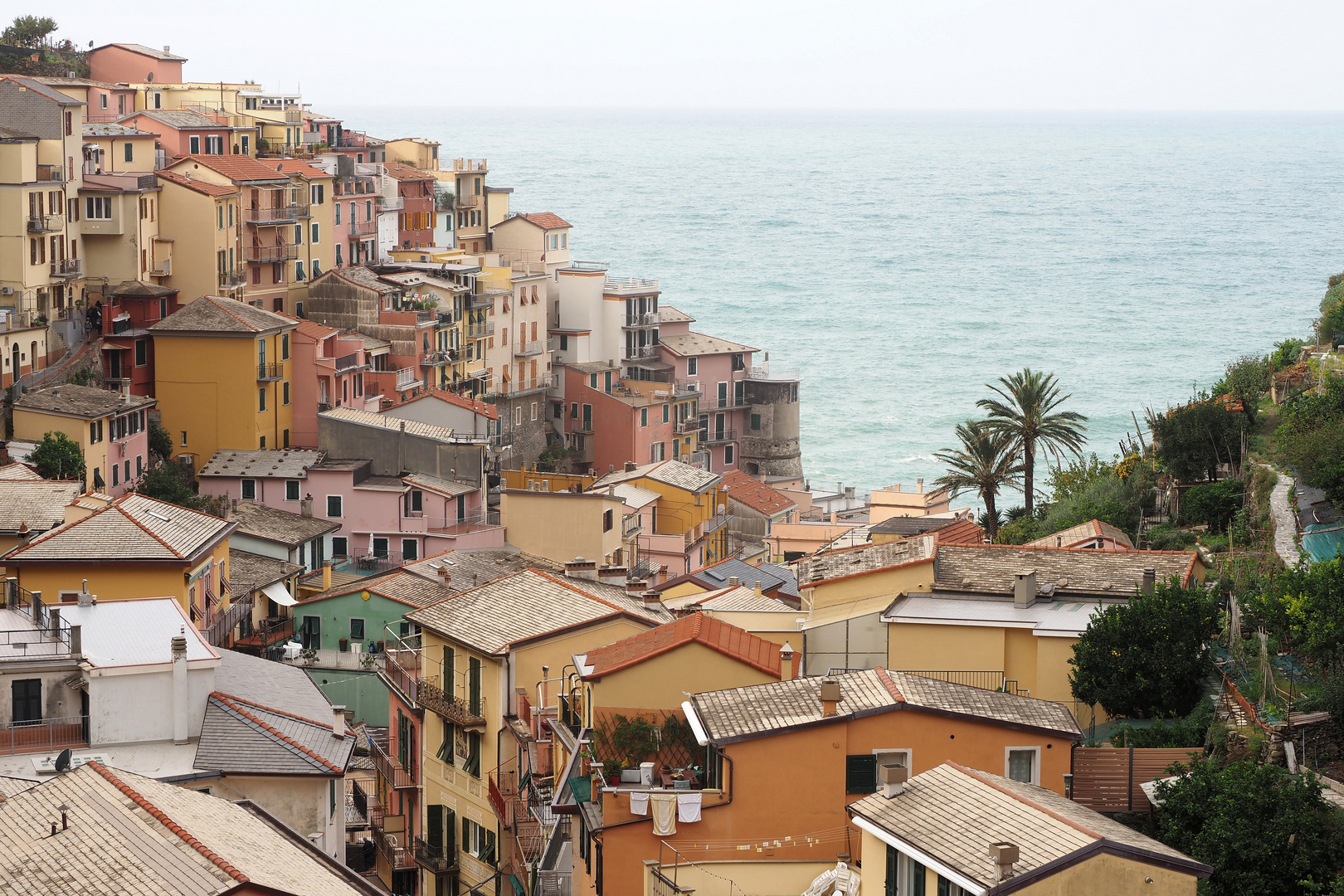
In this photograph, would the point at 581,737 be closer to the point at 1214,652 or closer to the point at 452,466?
the point at 1214,652

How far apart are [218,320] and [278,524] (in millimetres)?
9747

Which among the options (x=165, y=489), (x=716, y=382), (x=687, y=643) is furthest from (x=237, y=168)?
(x=687, y=643)

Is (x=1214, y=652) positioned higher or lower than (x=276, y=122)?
lower

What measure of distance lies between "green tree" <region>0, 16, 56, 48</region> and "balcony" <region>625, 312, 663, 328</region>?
96.9 ft

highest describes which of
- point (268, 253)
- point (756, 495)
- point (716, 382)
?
point (268, 253)

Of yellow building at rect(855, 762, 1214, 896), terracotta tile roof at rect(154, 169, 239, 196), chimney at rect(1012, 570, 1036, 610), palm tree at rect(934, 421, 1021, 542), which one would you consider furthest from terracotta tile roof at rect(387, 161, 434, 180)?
yellow building at rect(855, 762, 1214, 896)

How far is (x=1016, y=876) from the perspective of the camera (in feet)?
53.5

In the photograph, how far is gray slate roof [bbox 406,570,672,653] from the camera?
28.5 meters

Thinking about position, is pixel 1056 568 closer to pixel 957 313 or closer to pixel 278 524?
pixel 278 524

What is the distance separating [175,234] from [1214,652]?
47929 mm

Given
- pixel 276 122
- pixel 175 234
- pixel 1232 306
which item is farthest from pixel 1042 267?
pixel 175 234

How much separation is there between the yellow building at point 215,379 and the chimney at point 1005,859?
47.9 metres

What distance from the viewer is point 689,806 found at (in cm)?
2095

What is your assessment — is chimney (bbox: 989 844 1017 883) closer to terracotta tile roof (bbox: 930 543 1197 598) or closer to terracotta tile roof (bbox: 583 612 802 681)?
terracotta tile roof (bbox: 583 612 802 681)
